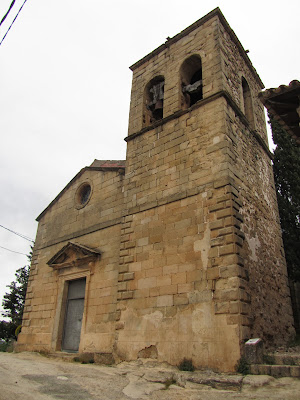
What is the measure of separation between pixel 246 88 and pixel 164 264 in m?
6.67

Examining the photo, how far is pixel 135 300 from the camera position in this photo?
8.01 m

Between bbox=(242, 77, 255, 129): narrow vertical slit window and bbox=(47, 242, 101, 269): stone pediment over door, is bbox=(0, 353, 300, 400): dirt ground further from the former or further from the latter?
bbox=(242, 77, 255, 129): narrow vertical slit window

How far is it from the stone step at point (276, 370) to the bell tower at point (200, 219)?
1.31ft

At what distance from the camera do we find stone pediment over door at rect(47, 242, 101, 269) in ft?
32.4

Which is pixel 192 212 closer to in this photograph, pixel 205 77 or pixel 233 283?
pixel 233 283

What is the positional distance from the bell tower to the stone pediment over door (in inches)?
58.6

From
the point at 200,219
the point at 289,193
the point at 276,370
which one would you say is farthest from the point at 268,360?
the point at 289,193

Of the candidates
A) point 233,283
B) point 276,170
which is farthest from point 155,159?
point 276,170

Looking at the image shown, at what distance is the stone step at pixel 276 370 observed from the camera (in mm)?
5467

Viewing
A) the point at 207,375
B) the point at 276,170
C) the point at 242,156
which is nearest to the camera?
the point at 207,375

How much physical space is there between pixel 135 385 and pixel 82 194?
7.41 m

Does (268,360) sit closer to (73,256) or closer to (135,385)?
(135,385)

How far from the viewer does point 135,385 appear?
5586 millimetres

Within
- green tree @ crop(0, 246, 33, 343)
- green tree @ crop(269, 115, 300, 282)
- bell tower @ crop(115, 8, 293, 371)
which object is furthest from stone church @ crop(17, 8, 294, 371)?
green tree @ crop(0, 246, 33, 343)
